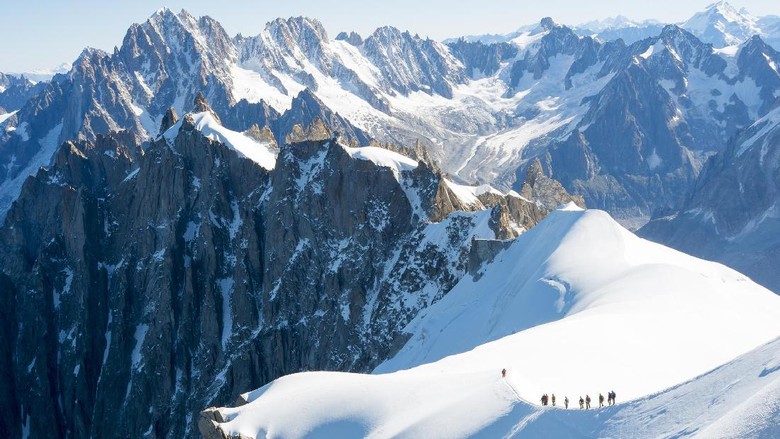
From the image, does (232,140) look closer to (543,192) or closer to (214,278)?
(214,278)

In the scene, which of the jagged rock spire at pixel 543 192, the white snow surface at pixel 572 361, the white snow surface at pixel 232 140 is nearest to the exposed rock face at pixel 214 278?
the white snow surface at pixel 232 140

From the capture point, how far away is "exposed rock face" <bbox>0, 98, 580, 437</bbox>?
12838 centimetres

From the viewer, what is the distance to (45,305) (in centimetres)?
16650

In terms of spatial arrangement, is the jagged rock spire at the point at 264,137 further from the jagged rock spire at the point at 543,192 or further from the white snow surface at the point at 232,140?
the jagged rock spire at the point at 543,192

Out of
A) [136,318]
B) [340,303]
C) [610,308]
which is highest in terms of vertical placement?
[136,318]

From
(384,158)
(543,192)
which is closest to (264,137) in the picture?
(384,158)

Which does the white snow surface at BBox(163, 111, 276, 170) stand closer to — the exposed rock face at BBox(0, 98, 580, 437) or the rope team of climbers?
the exposed rock face at BBox(0, 98, 580, 437)

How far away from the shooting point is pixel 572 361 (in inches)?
2415

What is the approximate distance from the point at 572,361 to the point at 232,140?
116775mm

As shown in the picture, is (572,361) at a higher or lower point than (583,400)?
higher

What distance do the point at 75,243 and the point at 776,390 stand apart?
15519cm

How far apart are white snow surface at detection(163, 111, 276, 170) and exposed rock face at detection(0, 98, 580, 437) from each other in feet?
7.56

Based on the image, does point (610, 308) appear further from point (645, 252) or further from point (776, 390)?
point (776, 390)

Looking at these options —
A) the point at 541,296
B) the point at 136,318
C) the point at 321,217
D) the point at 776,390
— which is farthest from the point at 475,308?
the point at 136,318
